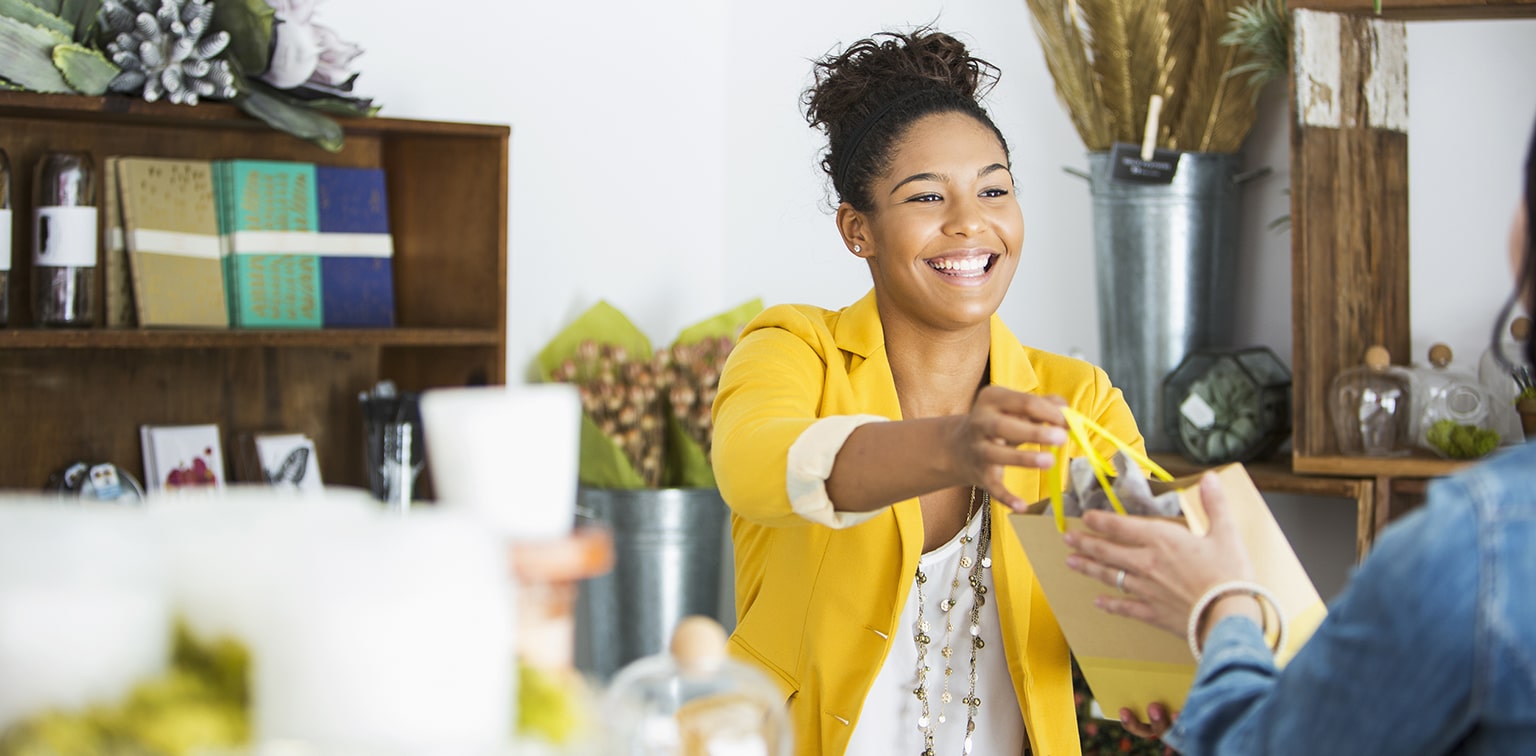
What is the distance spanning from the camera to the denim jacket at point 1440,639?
0.77 m

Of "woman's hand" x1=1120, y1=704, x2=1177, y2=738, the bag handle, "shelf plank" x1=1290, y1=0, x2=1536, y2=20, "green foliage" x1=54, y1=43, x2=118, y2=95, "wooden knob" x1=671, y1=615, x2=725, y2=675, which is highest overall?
"shelf plank" x1=1290, y1=0, x2=1536, y2=20

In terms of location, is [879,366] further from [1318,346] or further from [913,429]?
[1318,346]

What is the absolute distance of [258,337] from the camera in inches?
106

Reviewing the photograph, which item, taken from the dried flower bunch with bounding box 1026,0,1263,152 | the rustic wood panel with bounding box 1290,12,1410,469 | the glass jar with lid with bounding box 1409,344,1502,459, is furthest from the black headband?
the glass jar with lid with bounding box 1409,344,1502,459

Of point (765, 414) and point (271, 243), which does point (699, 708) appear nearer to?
point (765, 414)

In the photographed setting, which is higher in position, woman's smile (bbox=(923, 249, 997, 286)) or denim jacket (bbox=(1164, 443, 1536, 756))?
woman's smile (bbox=(923, 249, 997, 286))

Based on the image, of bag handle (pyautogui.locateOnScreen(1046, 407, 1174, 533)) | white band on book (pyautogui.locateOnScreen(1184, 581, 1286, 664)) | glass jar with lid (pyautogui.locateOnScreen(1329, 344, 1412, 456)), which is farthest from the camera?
glass jar with lid (pyautogui.locateOnScreen(1329, 344, 1412, 456))

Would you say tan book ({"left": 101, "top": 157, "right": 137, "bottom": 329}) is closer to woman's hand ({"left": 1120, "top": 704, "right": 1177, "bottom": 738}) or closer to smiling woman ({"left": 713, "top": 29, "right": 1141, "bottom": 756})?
smiling woman ({"left": 713, "top": 29, "right": 1141, "bottom": 756})

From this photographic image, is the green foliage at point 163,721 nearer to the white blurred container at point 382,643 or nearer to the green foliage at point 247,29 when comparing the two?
the white blurred container at point 382,643

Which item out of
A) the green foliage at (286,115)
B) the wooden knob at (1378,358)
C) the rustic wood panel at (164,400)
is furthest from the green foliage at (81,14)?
the wooden knob at (1378,358)

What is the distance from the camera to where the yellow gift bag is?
1.28m

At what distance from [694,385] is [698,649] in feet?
8.12

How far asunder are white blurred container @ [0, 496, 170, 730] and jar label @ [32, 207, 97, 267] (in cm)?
203

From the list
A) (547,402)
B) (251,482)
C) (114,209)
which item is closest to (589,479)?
(251,482)
